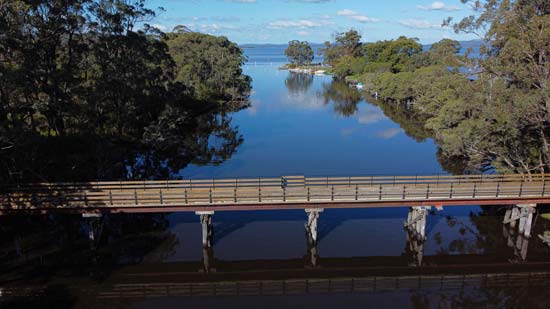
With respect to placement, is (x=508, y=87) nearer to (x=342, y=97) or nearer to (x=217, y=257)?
(x=217, y=257)

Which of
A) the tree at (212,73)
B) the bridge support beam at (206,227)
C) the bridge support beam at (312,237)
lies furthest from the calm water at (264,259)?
the tree at (212,73)

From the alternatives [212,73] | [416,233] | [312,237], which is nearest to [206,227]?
[312,237]

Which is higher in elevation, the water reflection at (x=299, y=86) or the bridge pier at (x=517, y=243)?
the water reflection at (x=299, y=86)

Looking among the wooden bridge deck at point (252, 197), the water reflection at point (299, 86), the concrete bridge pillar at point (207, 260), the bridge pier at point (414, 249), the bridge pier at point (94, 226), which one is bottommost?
the concrete bridge pillar at point (207, 260)

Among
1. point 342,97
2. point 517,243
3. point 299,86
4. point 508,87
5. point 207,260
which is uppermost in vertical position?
point 508,87

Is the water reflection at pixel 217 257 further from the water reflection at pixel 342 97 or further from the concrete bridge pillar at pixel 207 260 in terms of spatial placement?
the water reflection at pixel 342 97

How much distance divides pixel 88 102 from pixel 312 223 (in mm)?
27876

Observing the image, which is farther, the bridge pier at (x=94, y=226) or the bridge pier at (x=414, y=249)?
the bridge pier at (x=414, y=249)

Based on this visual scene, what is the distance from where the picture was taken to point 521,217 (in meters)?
30.1

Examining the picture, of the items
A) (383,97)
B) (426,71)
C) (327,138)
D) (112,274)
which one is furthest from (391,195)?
(383,97)

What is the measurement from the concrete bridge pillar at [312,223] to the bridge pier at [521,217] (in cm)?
1425

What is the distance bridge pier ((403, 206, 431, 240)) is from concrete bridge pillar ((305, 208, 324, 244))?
22.7ft

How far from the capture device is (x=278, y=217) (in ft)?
114

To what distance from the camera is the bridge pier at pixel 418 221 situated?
93.7 feet
